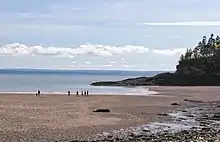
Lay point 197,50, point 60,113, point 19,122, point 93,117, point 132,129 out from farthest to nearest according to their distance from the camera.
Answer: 1. point 197,50
2. point 60,113
3. point 93,117
4. point 19,122
5. point 132,129

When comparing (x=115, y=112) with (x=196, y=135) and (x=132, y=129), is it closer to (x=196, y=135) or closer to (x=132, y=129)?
(x=132, y=129)

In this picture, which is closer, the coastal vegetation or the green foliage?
the coastal vegetation

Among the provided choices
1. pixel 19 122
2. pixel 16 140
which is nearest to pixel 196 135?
pixel 16 140

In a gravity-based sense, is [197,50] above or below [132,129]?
above

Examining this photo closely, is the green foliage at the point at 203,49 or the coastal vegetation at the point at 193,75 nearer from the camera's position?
the coastal vegetation at the point at 193,75

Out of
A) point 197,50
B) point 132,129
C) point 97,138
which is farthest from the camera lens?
point 197,50

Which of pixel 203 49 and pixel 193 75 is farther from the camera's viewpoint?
pixel 203 49

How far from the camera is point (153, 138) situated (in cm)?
2834

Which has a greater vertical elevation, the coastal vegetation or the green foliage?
the green foliage

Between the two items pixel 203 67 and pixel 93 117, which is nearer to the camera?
pixel 93 117

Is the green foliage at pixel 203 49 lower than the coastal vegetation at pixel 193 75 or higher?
higher

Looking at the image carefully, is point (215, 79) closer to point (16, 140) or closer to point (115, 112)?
point (115, 112)

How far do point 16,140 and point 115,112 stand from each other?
2113 cm

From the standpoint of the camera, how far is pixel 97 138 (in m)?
28.6
